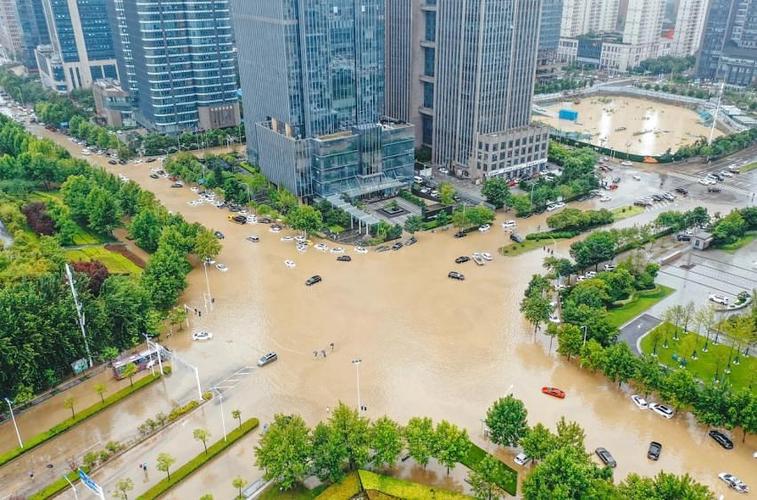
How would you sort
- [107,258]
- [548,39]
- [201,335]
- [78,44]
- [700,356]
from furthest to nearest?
1. [548,39]
2. [78,44]
3. [107,258]
4. [201,335]
5. [700,356]

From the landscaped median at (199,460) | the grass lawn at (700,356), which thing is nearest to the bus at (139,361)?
the landscaped median at (199,460)

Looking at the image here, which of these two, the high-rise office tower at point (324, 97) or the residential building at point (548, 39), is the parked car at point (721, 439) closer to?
the high-rise office tower at point (324, 97)

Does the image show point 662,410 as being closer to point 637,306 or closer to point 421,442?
point 637,306

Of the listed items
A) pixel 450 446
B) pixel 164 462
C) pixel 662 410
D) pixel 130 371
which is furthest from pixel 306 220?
pixel 662 410

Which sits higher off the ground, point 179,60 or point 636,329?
point 179,60

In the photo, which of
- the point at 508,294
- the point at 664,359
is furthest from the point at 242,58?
the point at 664,359

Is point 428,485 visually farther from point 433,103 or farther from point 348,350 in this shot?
point 433,103
